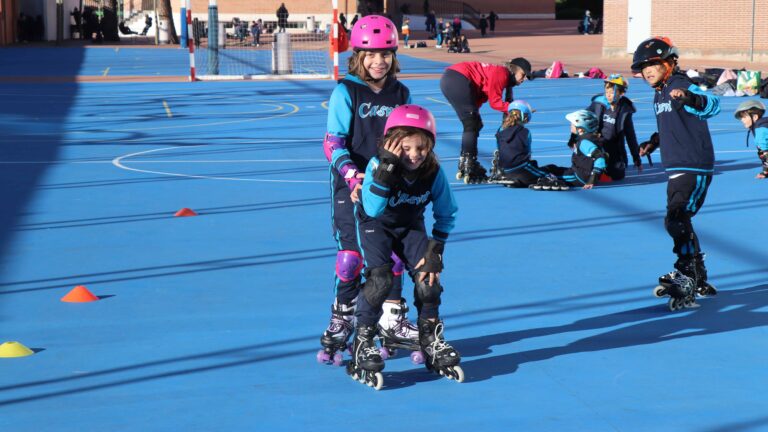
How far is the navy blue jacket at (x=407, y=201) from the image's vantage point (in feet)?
20.5

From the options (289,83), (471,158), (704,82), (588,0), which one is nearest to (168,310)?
(471,158)

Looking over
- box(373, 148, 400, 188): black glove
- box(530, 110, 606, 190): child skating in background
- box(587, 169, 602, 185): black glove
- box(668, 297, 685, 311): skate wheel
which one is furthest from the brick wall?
box(373, 148, 400, 188): black glove

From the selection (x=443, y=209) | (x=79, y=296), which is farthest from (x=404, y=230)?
(x=79, y=296)

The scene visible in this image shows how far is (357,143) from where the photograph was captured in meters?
6.94

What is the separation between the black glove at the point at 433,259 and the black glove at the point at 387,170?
17.7 inches

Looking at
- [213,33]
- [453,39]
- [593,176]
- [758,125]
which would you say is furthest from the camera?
[453,39]

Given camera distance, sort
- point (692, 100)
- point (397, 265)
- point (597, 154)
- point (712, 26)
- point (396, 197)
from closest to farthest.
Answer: point (396, 197) < point (397, 265) < point (692, 100) < point (597, 154) < point (712, 26)

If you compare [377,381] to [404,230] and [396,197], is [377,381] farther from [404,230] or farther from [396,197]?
[396,197]

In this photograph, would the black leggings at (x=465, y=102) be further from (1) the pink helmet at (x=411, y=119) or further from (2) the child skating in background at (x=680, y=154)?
(1) the pink helmet at (x=411, y=119)

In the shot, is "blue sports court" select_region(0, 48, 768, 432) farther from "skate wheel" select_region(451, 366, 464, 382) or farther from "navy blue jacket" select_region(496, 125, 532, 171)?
"navy blue jacket" select_region(496, 125, 532, 171)

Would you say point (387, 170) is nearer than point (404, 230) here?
Yes

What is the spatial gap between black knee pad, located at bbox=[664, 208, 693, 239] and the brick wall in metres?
37.6

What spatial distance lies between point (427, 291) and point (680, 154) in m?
2.87

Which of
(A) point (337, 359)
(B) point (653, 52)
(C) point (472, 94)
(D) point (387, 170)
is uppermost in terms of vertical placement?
(B) point (653, 52)
